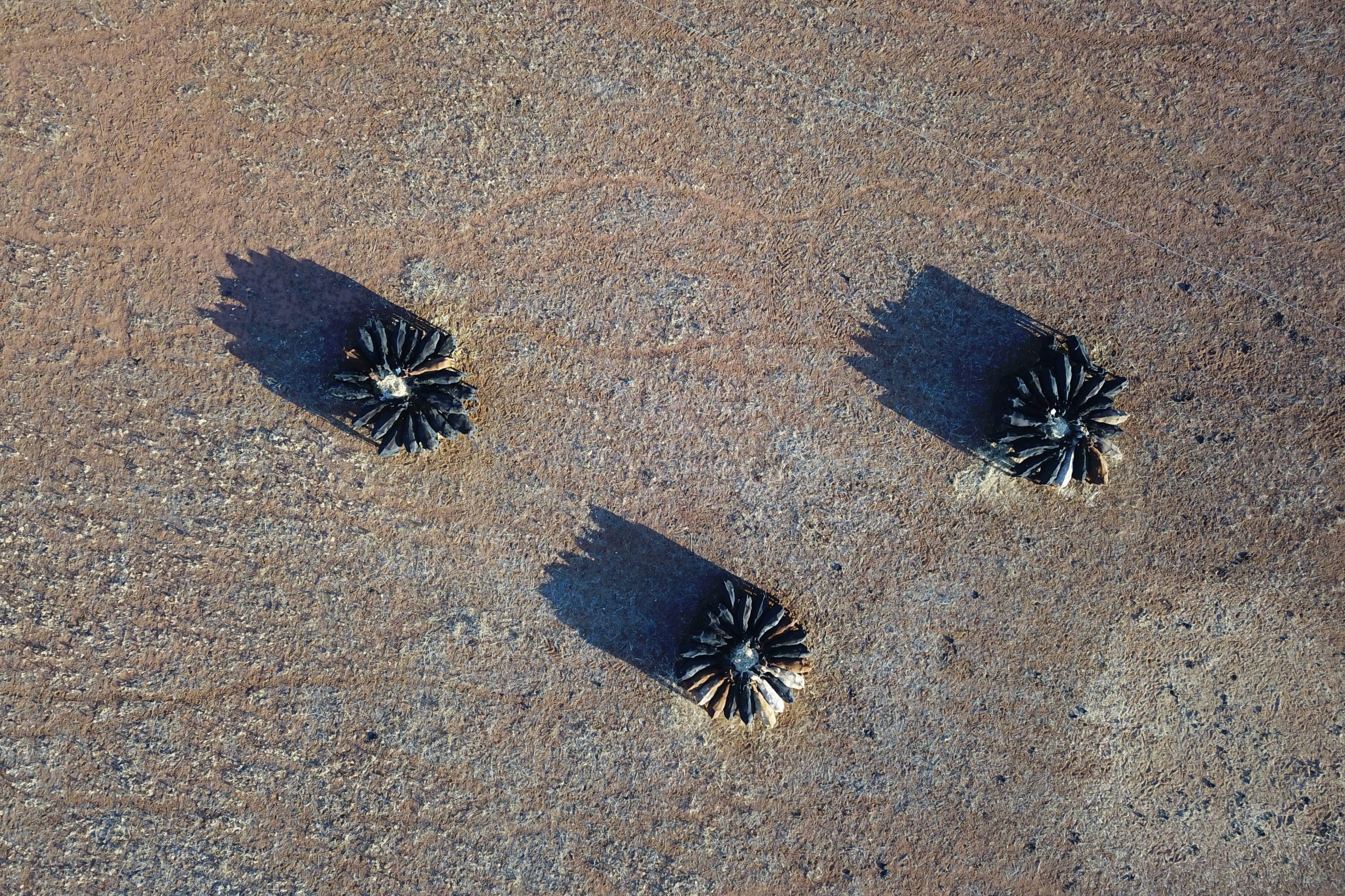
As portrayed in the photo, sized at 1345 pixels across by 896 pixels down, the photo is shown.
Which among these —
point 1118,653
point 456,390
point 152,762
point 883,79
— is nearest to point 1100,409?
point 1118,653

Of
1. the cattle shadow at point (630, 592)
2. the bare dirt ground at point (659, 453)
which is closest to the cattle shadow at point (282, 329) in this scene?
the bare dirt ground at point (659, 453)

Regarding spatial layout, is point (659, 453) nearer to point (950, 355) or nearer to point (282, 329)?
point (950, 355)

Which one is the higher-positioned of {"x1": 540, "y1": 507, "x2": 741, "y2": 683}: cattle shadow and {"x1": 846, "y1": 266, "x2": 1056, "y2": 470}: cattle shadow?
{"x1": 846, "y1": 266, "x2": 1056, "y2": 470}: cattle shadow

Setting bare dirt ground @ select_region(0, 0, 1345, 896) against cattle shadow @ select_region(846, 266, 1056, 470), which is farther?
cattle shadow @ select_region(846, 266, 1056, 470)

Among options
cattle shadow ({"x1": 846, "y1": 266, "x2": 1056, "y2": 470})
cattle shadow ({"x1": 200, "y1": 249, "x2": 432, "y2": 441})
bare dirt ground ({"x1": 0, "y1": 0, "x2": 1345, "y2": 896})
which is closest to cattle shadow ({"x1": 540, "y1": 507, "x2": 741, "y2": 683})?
bare dirt ground ({"x1": 0, "y1": 0, "x2": 1345, "y2": 896})

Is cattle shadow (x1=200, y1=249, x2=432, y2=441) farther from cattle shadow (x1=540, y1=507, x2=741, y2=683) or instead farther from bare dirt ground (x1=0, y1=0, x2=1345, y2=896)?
cattle shadow (x1=540, y1=507, x2=741, y2=683)

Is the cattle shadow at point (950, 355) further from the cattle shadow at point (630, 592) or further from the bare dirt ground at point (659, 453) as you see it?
the cattle shadow at point (630, 592)

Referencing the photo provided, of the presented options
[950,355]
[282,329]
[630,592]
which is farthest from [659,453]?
[282,329]
